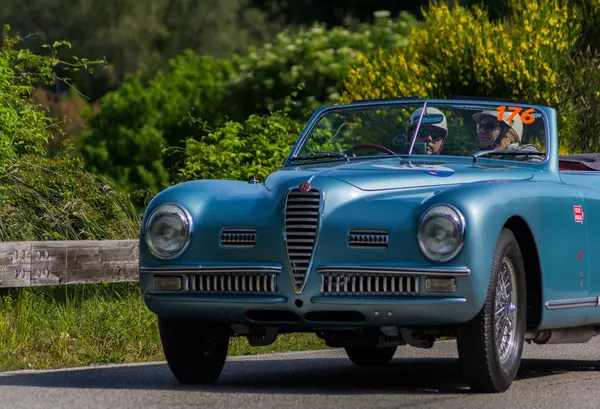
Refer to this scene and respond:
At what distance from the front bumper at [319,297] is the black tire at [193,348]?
274 mm

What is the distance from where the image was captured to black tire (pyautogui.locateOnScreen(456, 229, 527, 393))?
791 centimetres

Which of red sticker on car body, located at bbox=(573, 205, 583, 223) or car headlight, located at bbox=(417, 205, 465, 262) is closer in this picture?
car headlight, located at bbox=(417, 205, 465, 262)

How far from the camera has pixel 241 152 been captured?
1944 centimetres

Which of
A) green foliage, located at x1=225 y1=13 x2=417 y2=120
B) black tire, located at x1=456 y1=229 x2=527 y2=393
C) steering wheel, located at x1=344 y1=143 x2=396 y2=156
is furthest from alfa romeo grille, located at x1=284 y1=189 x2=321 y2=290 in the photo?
green foliage, located at x1=225 y1=13 x2=417 y2=120

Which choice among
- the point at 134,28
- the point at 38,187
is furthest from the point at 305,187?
the point at 134,28

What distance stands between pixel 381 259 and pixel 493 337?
75 cm

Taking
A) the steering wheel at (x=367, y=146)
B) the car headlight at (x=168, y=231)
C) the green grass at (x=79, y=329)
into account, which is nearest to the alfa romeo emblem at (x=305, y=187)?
the car headlight at (x=168, y=231)

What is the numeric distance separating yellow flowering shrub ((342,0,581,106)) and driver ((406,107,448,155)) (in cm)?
1443

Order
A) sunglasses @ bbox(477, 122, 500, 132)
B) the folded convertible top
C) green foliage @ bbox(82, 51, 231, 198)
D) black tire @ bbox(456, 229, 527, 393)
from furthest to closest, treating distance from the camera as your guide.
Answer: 1. green foliage @ bbox(82, 51, 231, 198)
2. the folded convertible top
3. sunglasses @ bbox(477, 122, 500, 132)
4. black tire @ bbox(456, 229, 527, 393)

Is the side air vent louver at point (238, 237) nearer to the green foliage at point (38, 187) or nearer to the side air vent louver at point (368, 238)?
the side air vent louver at point (368, 238)

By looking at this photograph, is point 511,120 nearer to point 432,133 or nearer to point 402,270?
point 432,133

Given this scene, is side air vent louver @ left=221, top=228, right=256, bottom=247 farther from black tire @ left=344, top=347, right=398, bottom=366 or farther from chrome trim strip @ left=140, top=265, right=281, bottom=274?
black tire @ left=344, top=347, right=398, bottom=366

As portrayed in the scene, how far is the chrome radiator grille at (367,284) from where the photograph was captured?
7840 millimetres

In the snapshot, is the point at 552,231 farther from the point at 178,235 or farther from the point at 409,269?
the point at 178,235
